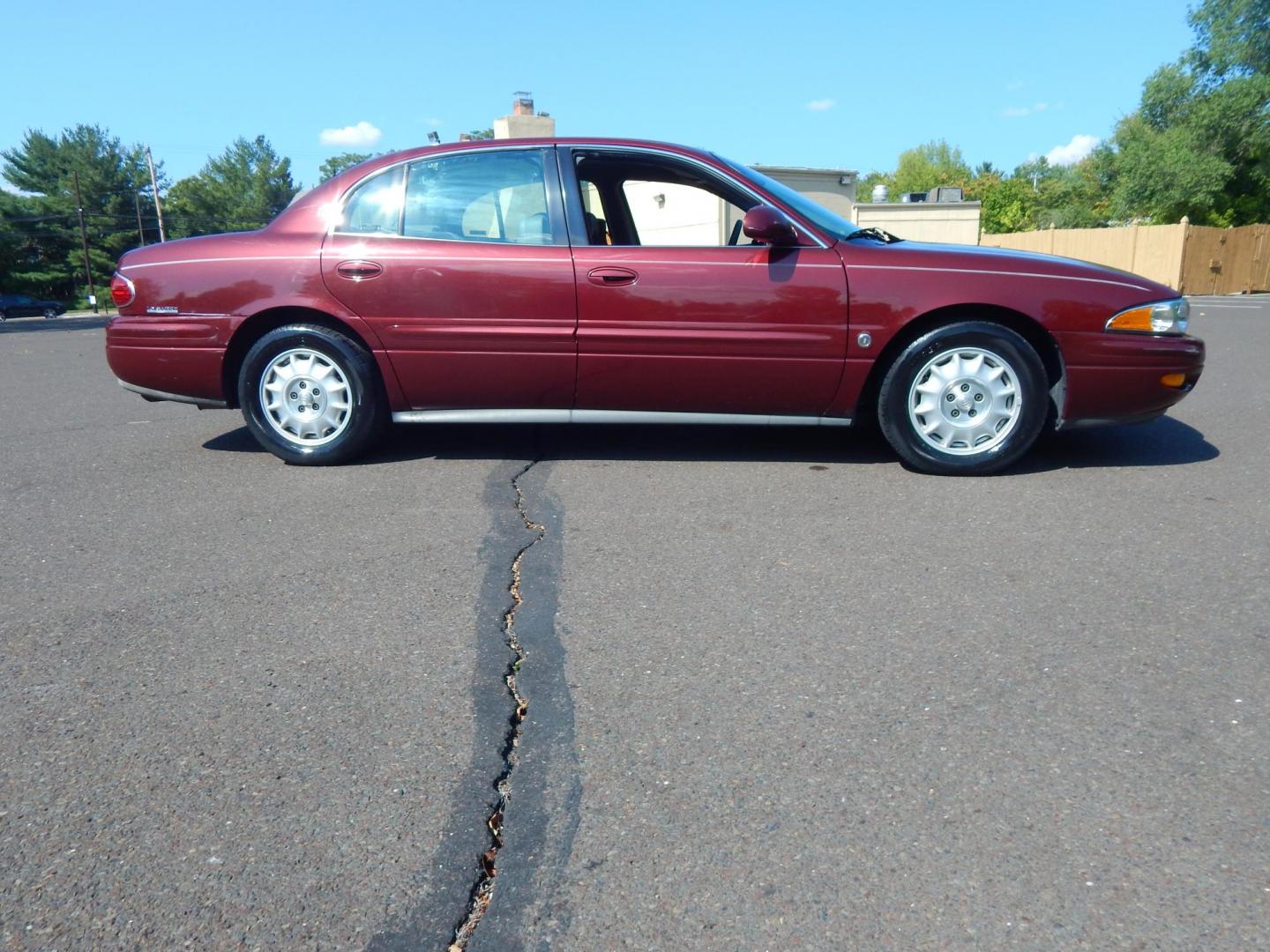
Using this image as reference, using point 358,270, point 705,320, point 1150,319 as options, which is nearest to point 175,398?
point 358,270

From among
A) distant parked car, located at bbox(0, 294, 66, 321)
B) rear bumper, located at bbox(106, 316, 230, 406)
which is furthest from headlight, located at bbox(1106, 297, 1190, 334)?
distant parked car, located at bbox(0, 294, 66, 321)

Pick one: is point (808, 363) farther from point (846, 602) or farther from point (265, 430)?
point (265, 430)

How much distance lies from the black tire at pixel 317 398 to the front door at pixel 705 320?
3.63 ft

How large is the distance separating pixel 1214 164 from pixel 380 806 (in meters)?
42.0

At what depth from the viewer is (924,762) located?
223 centimetres

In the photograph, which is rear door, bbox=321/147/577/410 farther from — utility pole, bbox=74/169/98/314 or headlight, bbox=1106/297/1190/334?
utility pole, bbox=74/169/98/314

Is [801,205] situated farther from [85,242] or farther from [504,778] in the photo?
[85,242]

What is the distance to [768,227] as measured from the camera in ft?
14.9

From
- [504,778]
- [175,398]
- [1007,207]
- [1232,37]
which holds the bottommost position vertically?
[504,778]

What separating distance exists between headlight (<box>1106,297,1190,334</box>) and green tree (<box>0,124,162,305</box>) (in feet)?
238

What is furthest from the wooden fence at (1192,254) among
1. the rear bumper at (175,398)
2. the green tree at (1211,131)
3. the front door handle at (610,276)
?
the rear bumper at (175,398)

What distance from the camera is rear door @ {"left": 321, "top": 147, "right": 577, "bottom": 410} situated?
480 centimetres

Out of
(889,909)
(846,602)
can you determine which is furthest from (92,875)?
(846,602)

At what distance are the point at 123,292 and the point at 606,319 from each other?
253 centimetres
